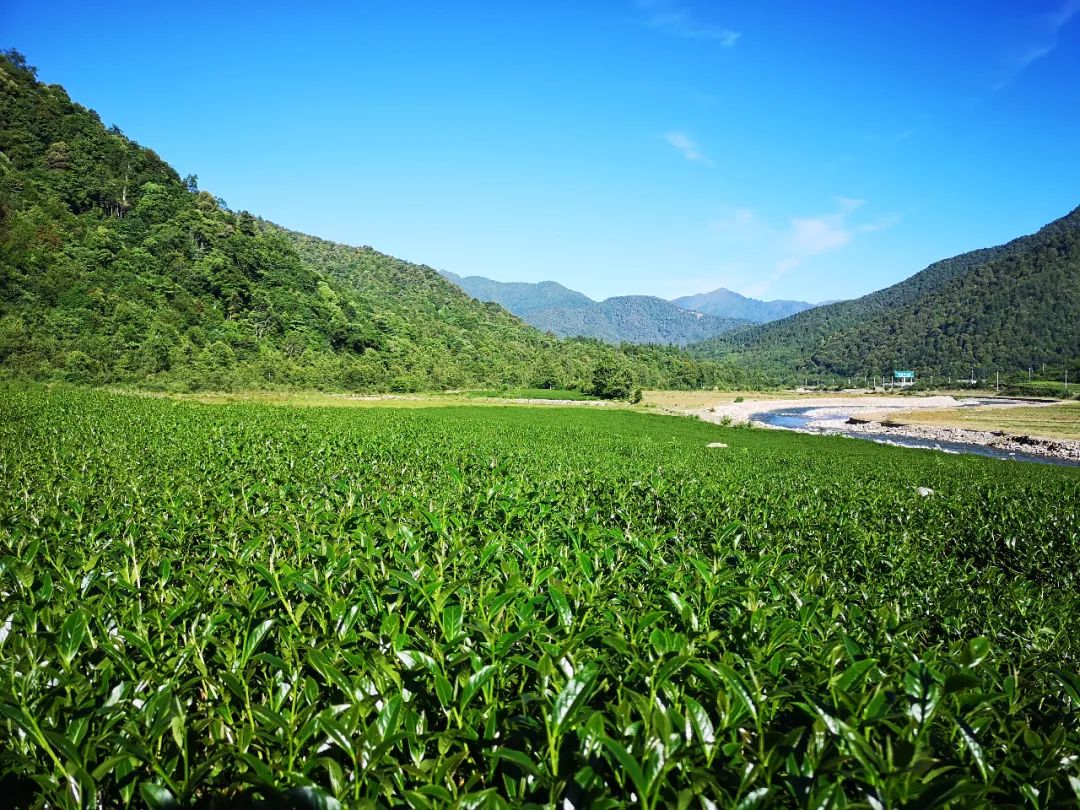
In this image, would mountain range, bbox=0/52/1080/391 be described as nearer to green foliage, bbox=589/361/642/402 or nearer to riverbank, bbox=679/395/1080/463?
green foliage, bbox=589/361/642/402

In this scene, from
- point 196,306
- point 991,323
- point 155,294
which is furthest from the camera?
point 991,323

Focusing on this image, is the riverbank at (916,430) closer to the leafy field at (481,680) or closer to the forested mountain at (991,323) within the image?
the leafy field at (481,680)

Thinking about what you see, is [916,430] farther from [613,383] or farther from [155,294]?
[155,294]

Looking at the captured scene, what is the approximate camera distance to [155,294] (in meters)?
68.1

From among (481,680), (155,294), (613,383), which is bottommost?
(481,680)

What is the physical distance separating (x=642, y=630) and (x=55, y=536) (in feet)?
15.3

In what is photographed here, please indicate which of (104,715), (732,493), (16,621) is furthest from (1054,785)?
(732,493)

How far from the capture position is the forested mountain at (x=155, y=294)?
5644 centimetres

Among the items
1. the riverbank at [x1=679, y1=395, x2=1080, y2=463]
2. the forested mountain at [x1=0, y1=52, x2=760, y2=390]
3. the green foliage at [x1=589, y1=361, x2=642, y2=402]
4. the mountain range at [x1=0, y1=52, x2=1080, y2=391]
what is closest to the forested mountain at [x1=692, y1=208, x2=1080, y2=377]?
the mountain range at [x1=0, y1=52, x2=1080, y2=391]

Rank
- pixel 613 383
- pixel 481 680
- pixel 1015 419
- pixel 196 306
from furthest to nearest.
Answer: pixel 613 383 → pixel 196 306 → pixel 1015 419 → pixel 481 680

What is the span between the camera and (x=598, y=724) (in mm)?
1548

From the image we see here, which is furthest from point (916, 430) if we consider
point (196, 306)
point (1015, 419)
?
point (196, 306)

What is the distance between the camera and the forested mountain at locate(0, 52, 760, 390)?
185ft

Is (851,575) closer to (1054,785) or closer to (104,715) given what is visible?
(1054,785)
